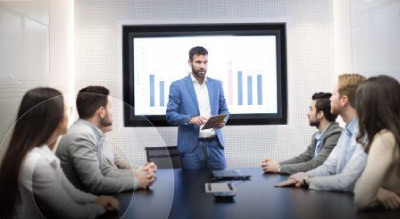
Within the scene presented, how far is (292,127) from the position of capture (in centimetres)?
127

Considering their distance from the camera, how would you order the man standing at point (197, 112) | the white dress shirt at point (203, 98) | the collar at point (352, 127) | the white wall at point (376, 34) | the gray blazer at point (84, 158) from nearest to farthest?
the gray blazer at point (84, 158) → the collar at point (352, 127) → the white wall at point (376, 34) → the man standing at point (197, 112) → the white dress shirt at point (203, 98)

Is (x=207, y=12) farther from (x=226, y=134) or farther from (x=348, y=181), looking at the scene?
(x=348, y=181)

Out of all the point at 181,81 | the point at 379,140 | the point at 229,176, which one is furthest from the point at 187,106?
the point at 379,140

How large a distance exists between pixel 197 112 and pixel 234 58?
0.35 m

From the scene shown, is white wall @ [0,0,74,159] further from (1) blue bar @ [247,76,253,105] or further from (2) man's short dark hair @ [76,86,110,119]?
(1) blue bar @ [247,76,253,105]

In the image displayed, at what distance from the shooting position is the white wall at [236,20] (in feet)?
2.30

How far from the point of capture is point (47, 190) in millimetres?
505

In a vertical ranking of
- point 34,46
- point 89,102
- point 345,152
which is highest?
point 34,46

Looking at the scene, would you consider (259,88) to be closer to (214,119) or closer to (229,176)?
(214,119)

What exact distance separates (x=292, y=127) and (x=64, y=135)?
38.2 inches

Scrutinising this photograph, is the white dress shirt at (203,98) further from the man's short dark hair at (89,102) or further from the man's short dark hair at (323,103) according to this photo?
the man's short dark hair at (89,102)

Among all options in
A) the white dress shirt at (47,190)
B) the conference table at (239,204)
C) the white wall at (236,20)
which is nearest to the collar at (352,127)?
the conference table at (239,204)

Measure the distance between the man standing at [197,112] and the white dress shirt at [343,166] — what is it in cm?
39

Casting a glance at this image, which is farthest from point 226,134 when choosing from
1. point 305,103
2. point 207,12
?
point 207,12
